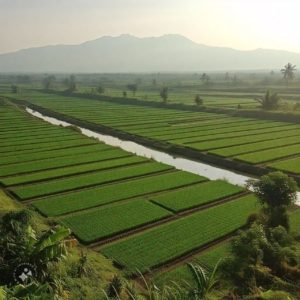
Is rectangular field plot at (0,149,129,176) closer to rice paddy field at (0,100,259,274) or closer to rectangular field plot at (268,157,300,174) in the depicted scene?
rice paddy field at (0,100,259,274)

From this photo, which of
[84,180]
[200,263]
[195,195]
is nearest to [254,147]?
[195,195]

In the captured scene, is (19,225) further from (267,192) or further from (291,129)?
(291,129)

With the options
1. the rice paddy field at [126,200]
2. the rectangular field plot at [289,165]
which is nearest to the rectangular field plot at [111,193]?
the rice paddy field at [126,200]

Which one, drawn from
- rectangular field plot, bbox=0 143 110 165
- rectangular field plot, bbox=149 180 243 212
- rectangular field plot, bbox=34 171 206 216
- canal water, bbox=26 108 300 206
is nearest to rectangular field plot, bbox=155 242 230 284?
rectangular field plot, bbox=149 180 243 212

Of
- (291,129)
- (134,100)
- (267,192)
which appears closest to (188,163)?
(267,192)

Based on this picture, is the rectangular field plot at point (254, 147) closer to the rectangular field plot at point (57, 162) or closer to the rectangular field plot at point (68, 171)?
the rectangular field plot at point (68, 171)

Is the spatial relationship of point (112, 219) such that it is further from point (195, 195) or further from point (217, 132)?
point (217, 132)
